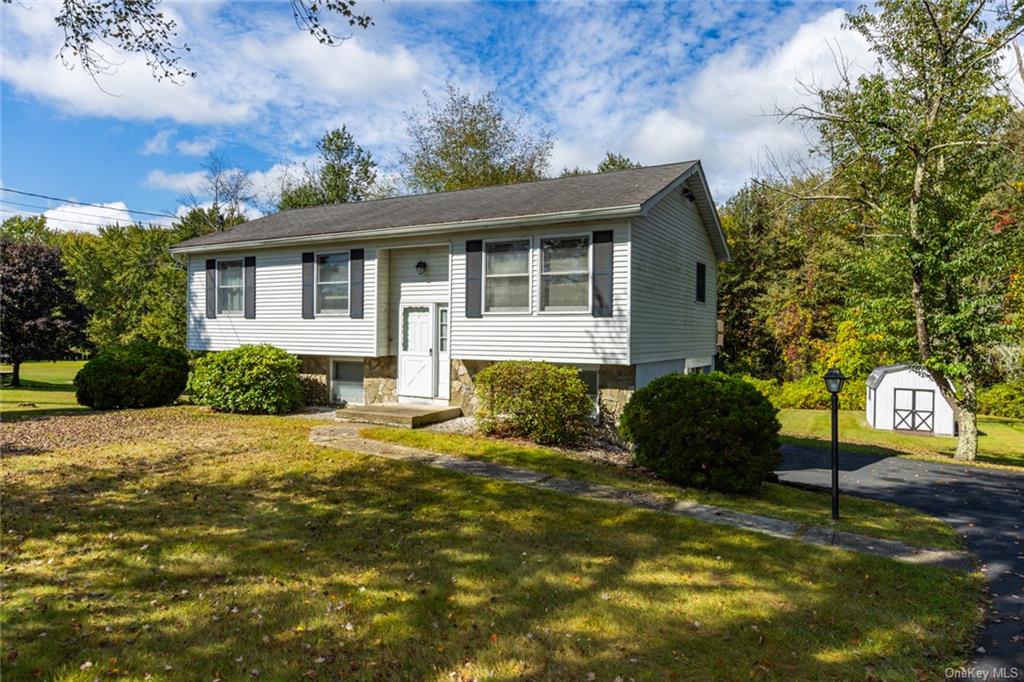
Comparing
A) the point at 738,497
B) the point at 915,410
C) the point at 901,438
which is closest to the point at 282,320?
the point at 738,497

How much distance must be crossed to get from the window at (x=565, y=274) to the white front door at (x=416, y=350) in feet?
9.98

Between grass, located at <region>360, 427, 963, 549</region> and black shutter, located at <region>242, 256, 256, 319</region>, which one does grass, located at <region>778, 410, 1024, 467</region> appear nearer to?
grass, located at <region>360, 427, 963, 549</region>

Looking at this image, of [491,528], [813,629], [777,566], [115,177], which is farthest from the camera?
[115,177]

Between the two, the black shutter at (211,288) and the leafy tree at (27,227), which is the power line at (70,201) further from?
the leafy tree at (27,227)

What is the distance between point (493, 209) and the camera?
1159cm

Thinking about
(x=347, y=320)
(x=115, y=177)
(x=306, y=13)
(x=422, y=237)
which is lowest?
(x=347, y=320)

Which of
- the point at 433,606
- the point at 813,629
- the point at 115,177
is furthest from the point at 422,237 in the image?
the point at 115,177

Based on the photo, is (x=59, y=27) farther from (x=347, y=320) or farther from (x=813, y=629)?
(x=813, y=629)

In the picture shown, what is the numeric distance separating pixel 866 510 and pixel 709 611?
15.2ft

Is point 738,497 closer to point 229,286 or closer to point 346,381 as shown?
point 346,381

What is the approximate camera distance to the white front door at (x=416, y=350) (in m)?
12.4

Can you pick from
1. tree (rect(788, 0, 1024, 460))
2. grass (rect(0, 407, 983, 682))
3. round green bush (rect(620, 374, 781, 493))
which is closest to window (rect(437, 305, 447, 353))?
round green bush (rect(620, 374, 781, 493))

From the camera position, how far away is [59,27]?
7223 mm

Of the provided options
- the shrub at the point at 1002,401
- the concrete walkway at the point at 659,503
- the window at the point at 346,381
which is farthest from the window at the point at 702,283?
the shrub at the point at 1002,401
